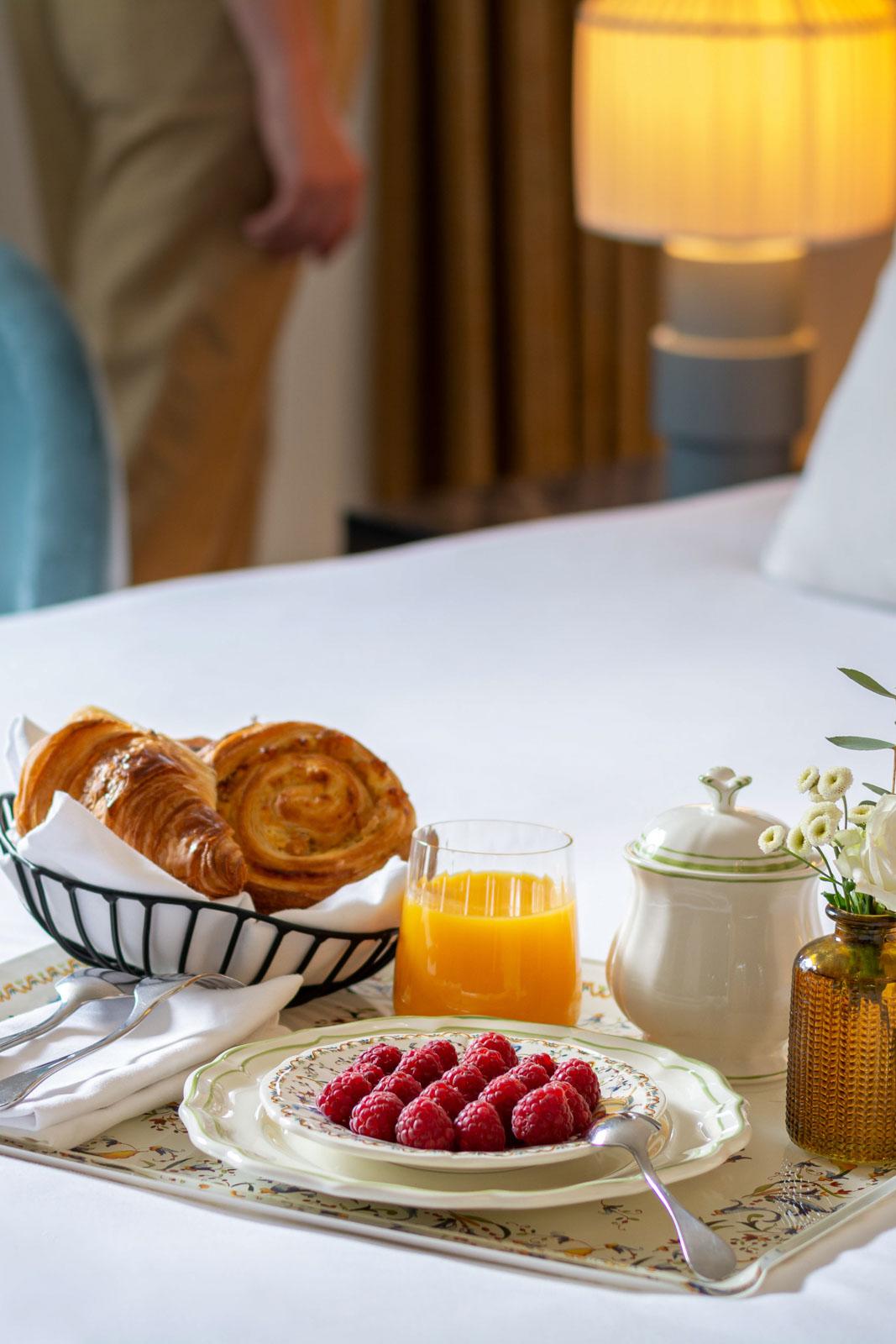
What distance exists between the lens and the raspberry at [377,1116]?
1.94 ft

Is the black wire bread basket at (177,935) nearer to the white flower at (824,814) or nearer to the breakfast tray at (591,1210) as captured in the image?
the breakfast tray at (591,1210)

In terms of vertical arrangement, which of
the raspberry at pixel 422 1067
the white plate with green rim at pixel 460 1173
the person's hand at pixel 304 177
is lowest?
the white plate with green rim at pixel 460 1173

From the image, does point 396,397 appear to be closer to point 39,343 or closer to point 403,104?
point 403,104

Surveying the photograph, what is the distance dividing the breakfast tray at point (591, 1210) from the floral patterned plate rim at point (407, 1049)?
0.02m

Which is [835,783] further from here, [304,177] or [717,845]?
[304,177]

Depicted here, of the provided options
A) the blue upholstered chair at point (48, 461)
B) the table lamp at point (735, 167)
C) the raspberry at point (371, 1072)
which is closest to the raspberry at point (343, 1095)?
the raspberry at point (371, 1072)

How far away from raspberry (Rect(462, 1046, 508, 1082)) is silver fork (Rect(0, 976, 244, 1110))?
14 cm

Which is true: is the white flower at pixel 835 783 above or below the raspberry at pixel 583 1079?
above

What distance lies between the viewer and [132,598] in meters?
1.63

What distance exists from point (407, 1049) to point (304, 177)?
7.39 feet

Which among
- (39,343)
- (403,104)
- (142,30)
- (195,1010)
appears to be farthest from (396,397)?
(195,1010)

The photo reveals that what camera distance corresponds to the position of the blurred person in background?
8.91 feet

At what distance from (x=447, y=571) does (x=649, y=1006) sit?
1060 millimetres

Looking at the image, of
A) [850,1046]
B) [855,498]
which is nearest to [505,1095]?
[850,1046]
